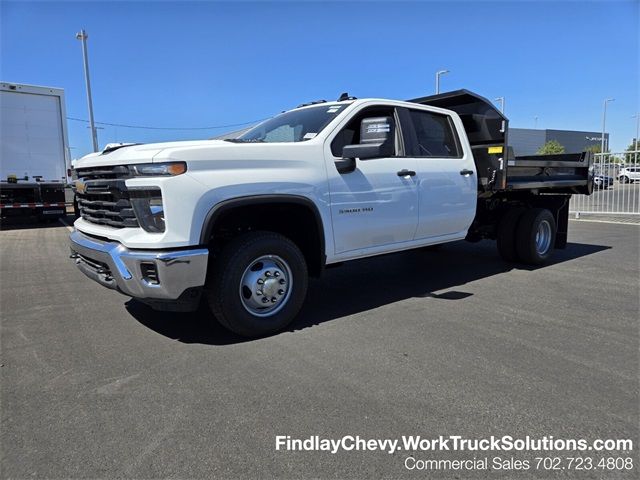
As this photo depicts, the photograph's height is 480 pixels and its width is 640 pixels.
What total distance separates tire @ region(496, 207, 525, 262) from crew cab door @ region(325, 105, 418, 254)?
2539 mm

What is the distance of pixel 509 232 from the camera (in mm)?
6965

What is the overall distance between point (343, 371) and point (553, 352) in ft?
5.50

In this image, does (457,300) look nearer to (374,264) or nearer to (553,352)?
(553,352)

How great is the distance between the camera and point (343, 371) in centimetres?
331

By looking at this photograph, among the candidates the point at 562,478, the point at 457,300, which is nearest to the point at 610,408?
the point at 562,478

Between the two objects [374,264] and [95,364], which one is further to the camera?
[374,264]

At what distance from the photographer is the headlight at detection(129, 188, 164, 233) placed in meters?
3.43

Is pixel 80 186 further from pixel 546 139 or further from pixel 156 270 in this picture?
pixel 546 139

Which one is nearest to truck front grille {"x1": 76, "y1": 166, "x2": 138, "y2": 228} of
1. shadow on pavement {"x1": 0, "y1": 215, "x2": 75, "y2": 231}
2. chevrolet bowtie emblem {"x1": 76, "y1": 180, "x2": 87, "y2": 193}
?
chevrolet bowtie emblem {"x1": 76, "y1": 180, "x2": 87, "y2": 193}

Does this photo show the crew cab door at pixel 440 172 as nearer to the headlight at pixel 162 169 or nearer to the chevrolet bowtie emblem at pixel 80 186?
the headlight at pixel 162 169

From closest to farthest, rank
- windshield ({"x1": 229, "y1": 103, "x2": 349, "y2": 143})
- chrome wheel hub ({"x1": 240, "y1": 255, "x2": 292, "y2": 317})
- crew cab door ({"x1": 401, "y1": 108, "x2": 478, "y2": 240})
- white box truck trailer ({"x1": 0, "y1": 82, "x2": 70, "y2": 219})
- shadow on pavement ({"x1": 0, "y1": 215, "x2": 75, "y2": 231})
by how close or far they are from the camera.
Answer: chrome wheel hub ({"x1": 240, "y1": 255, "x2": 292, "y2": 317}) → windshield ({"x1": 229, "y1": 103, "x2": 349, "y2": 143}) → crew cab door ({"x1": 401, "y1": 108, "x2": 478, "y2": 240}) → white box truck trailer ({"x1": 0, "y1": 82, "x2": 70, "y2": 219}) → shadow on pavement ({"x1": 0, "y1": 215, "x2": 75, "y2": 231})

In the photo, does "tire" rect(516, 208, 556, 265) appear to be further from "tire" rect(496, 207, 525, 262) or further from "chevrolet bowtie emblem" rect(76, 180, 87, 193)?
"chevrolet bowtie emblem" rect(76, 180, 87, 193)

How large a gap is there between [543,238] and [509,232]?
647 mm

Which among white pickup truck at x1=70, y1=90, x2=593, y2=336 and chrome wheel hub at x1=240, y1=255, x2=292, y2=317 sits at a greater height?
white pickup truck at x1=70, y1=90, x2=593, y2=336
